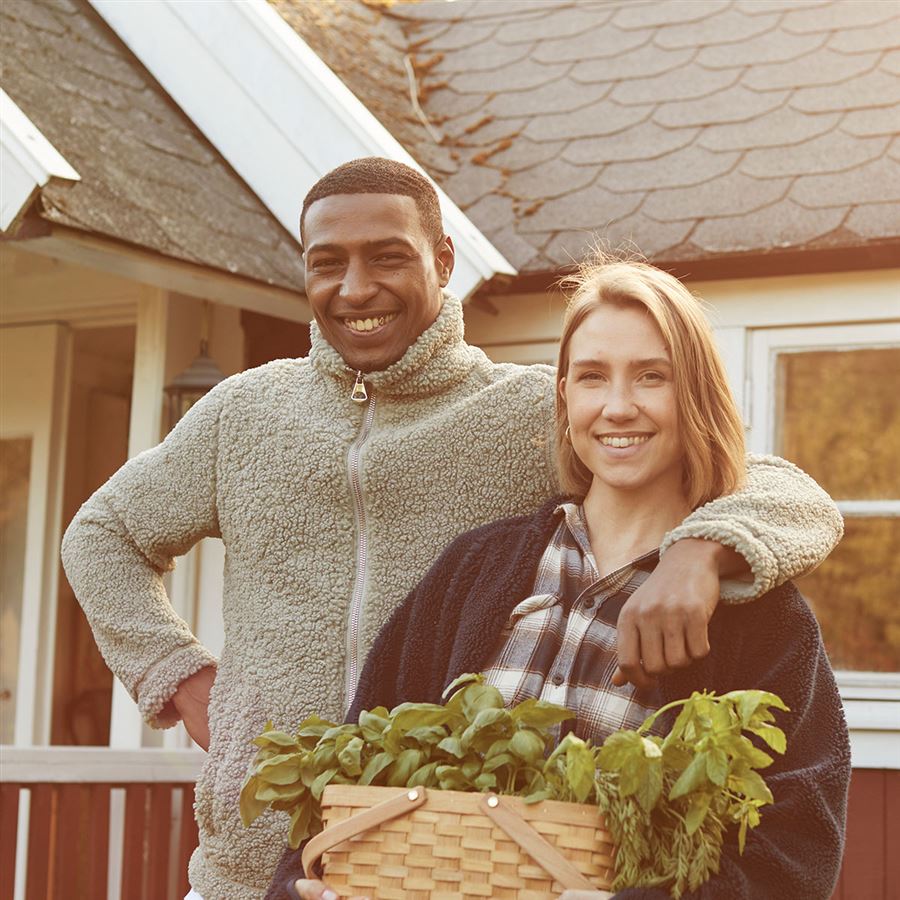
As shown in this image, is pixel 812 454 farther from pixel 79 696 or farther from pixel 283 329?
pixel 79 696

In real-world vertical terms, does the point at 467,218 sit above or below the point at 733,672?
above

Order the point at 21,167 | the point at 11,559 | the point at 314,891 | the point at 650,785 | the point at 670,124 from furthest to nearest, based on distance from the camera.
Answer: the point at 11,559
the point at 670,124
the point at 21,167
the point at 314,891
the point at 650,785

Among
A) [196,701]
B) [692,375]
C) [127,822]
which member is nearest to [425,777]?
[692,375]

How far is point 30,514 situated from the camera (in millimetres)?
6156

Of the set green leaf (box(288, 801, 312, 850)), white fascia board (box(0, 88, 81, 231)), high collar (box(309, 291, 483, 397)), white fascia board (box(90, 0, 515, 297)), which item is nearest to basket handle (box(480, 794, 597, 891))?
green leaf (box(288, 801, 312, 850))

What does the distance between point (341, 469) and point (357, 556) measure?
0.15 meters

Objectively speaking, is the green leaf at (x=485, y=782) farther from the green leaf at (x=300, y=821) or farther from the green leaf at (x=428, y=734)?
the green leaf at (x=300, y=821)

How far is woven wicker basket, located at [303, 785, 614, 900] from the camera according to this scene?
1827 mm

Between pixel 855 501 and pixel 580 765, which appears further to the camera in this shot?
pixel 855 501

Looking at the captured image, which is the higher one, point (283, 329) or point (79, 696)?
point (283, 329)

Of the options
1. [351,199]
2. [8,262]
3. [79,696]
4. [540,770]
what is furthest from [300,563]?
[79,696]

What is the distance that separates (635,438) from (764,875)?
60cm

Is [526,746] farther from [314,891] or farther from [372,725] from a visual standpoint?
[314,891]

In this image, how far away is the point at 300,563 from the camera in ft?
8.84
